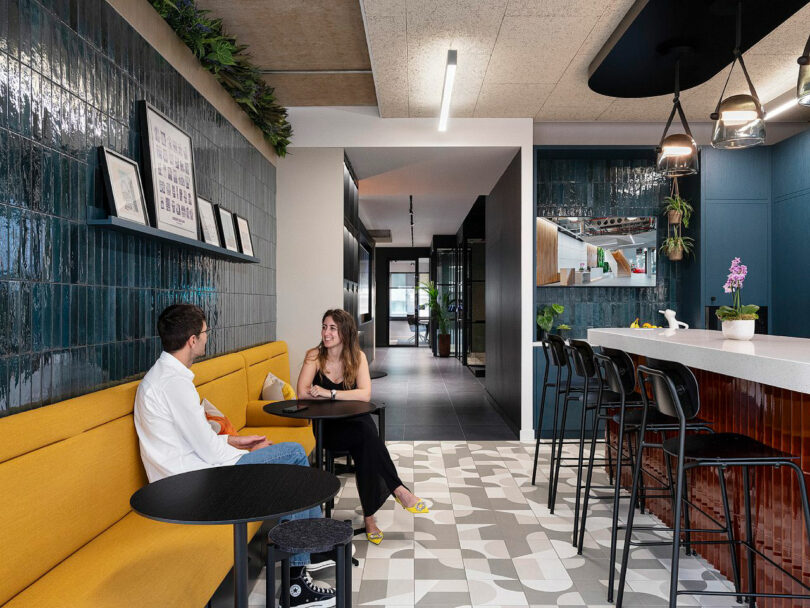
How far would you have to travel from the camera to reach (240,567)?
1.69m

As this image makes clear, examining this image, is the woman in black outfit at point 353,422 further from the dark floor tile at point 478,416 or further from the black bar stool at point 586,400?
the dark floor tile at point 478,416

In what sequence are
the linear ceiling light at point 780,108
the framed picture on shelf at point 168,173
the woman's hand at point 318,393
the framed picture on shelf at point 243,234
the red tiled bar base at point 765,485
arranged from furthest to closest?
the linear ceiling light at point 780,108 → the framed picture on shelf at point 243,234 → the woman's hand at point 318,393 → the framed picture on shelf at point 168,173 → the red tiled bar base at point 765,485

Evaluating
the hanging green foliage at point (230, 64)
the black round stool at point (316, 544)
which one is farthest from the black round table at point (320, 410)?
the hanging green foliage at point (230, 64)

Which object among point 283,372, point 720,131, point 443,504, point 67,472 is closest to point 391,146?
point 283,372

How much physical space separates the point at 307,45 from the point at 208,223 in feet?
5.55

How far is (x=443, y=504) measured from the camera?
154 inches

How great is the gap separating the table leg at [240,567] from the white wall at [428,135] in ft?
14.6

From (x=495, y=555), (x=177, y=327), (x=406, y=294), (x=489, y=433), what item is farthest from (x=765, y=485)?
→ (x=406, y=294)

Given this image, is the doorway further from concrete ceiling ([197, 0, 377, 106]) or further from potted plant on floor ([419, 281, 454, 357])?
concrete ceiling ([197, 0, 377, 106])

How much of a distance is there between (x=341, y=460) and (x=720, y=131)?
3.65m

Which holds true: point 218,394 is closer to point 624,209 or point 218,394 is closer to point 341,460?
point 341,460

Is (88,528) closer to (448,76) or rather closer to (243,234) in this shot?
(243,234)

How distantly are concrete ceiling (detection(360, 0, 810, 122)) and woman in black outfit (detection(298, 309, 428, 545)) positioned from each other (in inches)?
76.6

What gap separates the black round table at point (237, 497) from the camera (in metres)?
1.56
